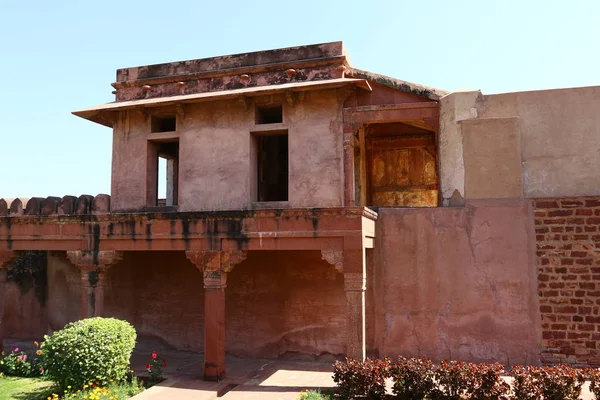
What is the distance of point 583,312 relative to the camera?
29.9 feet

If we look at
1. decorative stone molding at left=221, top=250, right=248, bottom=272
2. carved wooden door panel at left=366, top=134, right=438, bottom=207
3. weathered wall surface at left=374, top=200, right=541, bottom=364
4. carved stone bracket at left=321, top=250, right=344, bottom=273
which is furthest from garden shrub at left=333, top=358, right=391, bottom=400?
carved wooden door panel at left=366, top=134, right=438, bottom=207

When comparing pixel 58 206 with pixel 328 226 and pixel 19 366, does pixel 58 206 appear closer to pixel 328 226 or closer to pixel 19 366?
pixel 19 366

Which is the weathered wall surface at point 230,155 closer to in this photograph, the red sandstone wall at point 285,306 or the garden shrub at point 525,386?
the red sandstone wall at point 285,306

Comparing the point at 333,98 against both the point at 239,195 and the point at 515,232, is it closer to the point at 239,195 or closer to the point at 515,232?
the point at 239,195

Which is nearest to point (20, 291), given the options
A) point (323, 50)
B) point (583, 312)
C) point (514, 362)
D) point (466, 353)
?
point (323, 50)

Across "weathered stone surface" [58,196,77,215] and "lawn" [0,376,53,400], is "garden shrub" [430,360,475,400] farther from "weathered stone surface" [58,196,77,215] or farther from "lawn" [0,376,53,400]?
"weathered stone surface" [58,196,77,215]

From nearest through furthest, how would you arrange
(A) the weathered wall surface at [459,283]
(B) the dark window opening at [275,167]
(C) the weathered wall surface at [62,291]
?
1. (A) the weathered wall surface at [459,283]
2. (C) the weathered wall surface at [62,291]
3. (B) the dark window opening at [275,167]

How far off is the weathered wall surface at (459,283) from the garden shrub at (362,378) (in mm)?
2343

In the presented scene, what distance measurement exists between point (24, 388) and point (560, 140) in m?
11.1

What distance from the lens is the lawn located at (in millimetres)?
8508

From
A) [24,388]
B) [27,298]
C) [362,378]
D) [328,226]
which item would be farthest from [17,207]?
[362,378]

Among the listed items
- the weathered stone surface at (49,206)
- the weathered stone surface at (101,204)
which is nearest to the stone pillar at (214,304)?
the weathered stone surface at (101,204)

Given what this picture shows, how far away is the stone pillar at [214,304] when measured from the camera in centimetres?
898

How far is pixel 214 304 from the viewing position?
30.0ft
